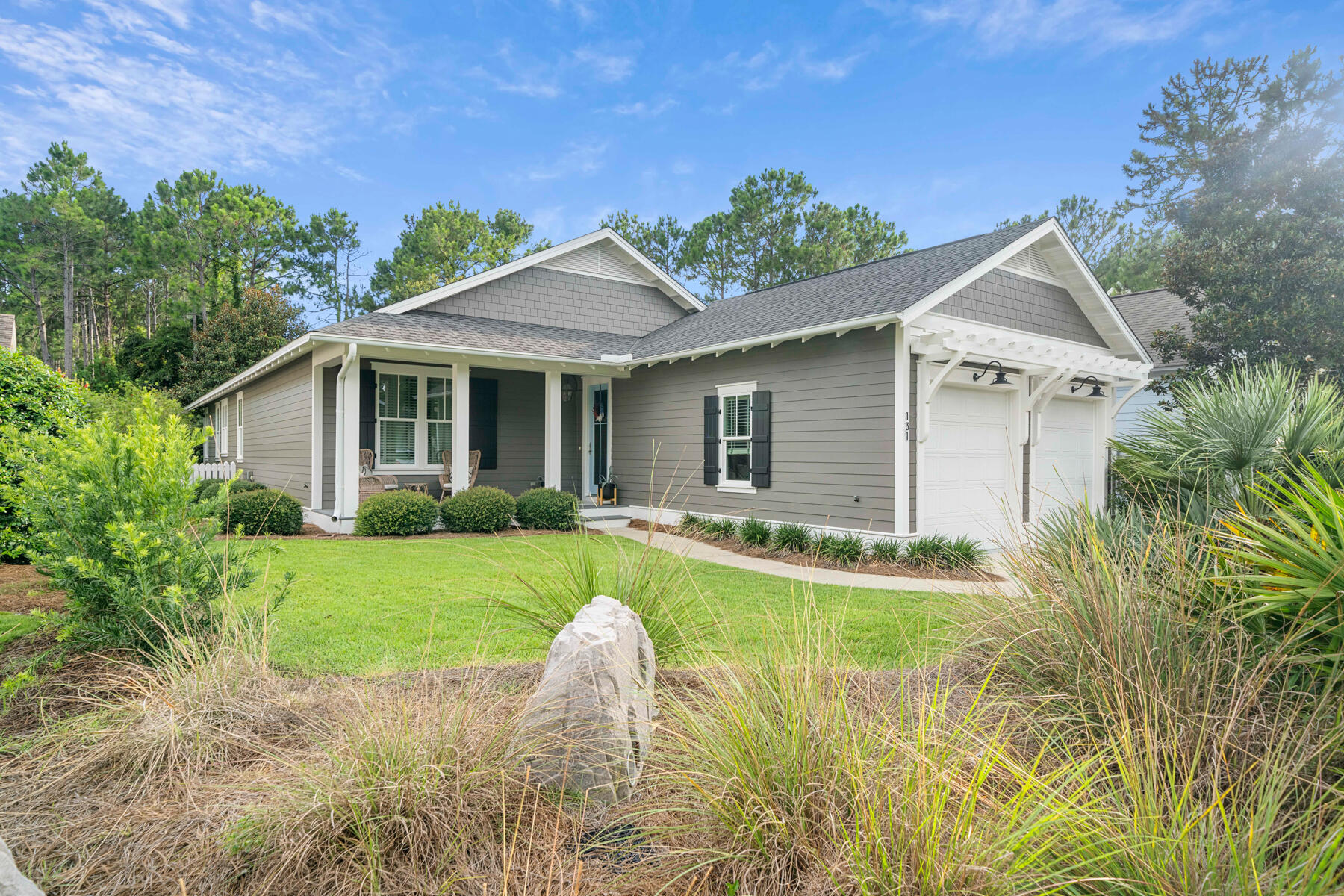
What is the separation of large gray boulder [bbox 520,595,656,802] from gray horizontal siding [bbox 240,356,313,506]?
11.1m

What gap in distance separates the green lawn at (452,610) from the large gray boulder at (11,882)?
1231 mm

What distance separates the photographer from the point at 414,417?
1262 centimetres

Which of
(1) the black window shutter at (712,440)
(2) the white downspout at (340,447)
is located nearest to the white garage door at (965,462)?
(1) the black window shutter at (712,440)

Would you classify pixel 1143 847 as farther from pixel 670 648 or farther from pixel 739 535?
pixel 739 535


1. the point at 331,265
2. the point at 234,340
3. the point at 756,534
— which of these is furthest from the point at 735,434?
the point at 331,265

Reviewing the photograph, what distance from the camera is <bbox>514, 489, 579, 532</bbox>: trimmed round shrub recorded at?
1116 centimetres

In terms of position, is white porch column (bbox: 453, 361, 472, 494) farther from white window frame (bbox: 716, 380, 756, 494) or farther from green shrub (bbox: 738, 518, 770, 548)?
green shrub (bbox: 738, 518, 770, 548)

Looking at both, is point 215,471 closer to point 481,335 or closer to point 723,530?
point 481,335

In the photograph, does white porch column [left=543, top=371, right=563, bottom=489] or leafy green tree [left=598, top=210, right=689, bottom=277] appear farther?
leafy green tree [left=598, top=210, right=689, bottom=277]

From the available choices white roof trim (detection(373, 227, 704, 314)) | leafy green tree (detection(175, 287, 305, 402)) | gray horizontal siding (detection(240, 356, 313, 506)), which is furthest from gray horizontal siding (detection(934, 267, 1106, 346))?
leafy green tree (detection(175, 287, 305, 402))

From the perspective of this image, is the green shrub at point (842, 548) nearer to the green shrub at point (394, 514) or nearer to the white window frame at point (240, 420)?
the green shrub at point (394, 514)

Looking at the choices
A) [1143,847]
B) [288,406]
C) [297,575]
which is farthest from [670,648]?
[288,406]

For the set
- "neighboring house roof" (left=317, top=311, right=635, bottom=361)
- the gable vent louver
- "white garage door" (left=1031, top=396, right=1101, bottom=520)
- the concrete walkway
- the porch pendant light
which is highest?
the gable vent louver

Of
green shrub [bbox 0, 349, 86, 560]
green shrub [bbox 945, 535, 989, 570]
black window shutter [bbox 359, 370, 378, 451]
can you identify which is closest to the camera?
green shrub [bbox 0, 349, 86, 560]
